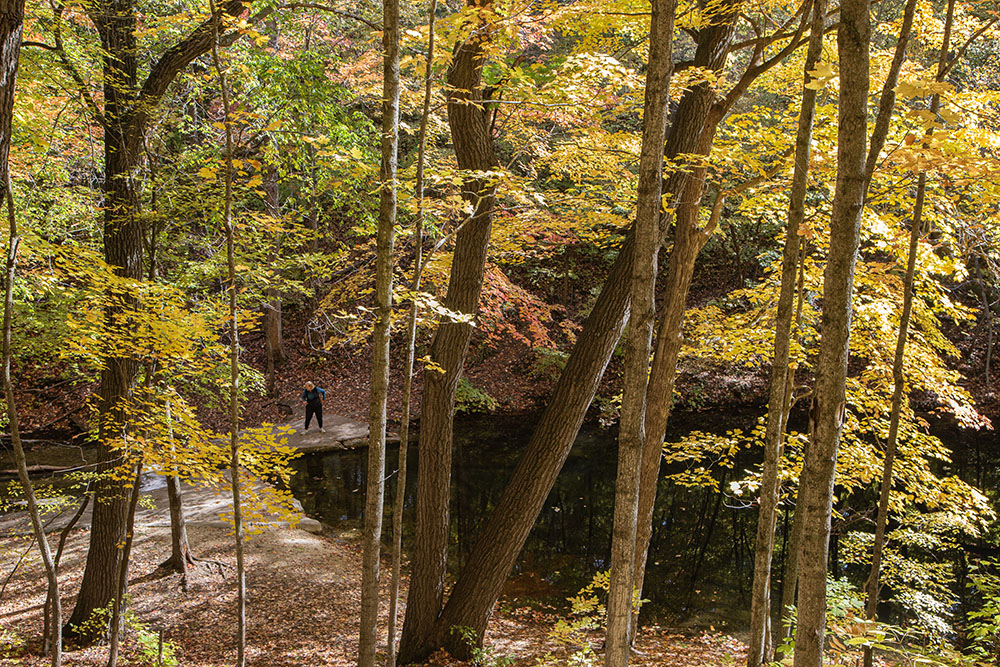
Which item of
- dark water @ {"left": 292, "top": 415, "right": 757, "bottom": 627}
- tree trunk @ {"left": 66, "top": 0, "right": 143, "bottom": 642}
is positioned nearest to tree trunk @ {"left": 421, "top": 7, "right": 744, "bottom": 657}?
dark water @ {"left": 292, "top": 415, "right": 757, "bottom": 627}

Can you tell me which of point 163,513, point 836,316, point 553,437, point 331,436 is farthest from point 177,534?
point 836,316

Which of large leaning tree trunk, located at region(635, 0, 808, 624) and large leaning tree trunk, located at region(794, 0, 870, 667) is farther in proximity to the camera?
large leaning tree trunk, located at region(635, 0, 808, 624)

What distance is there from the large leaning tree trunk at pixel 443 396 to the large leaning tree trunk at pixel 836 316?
3454mm

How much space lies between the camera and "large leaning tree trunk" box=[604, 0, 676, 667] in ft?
7.05

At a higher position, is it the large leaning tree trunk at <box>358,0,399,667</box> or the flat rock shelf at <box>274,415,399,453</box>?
the large leaning tree trunk at <box>358,0,399,667</box>

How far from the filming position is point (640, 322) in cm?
216

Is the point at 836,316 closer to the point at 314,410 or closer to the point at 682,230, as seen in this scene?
the point at 682,230

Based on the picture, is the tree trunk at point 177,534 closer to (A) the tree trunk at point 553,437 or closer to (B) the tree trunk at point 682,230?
(A) the tree trunk at point 553,437

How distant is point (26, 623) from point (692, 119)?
7.88m

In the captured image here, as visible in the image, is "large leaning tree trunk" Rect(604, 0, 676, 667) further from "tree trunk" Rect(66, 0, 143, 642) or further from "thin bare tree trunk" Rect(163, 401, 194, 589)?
"thin bare tree trunk" Rect(163, 401, 194, 589)

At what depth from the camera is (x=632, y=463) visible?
2.22 meters

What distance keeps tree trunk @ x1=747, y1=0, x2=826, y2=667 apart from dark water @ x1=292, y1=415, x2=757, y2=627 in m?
4.02

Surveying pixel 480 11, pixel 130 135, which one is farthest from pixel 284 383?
pixel 480 11

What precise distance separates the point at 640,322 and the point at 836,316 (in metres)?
0.61
